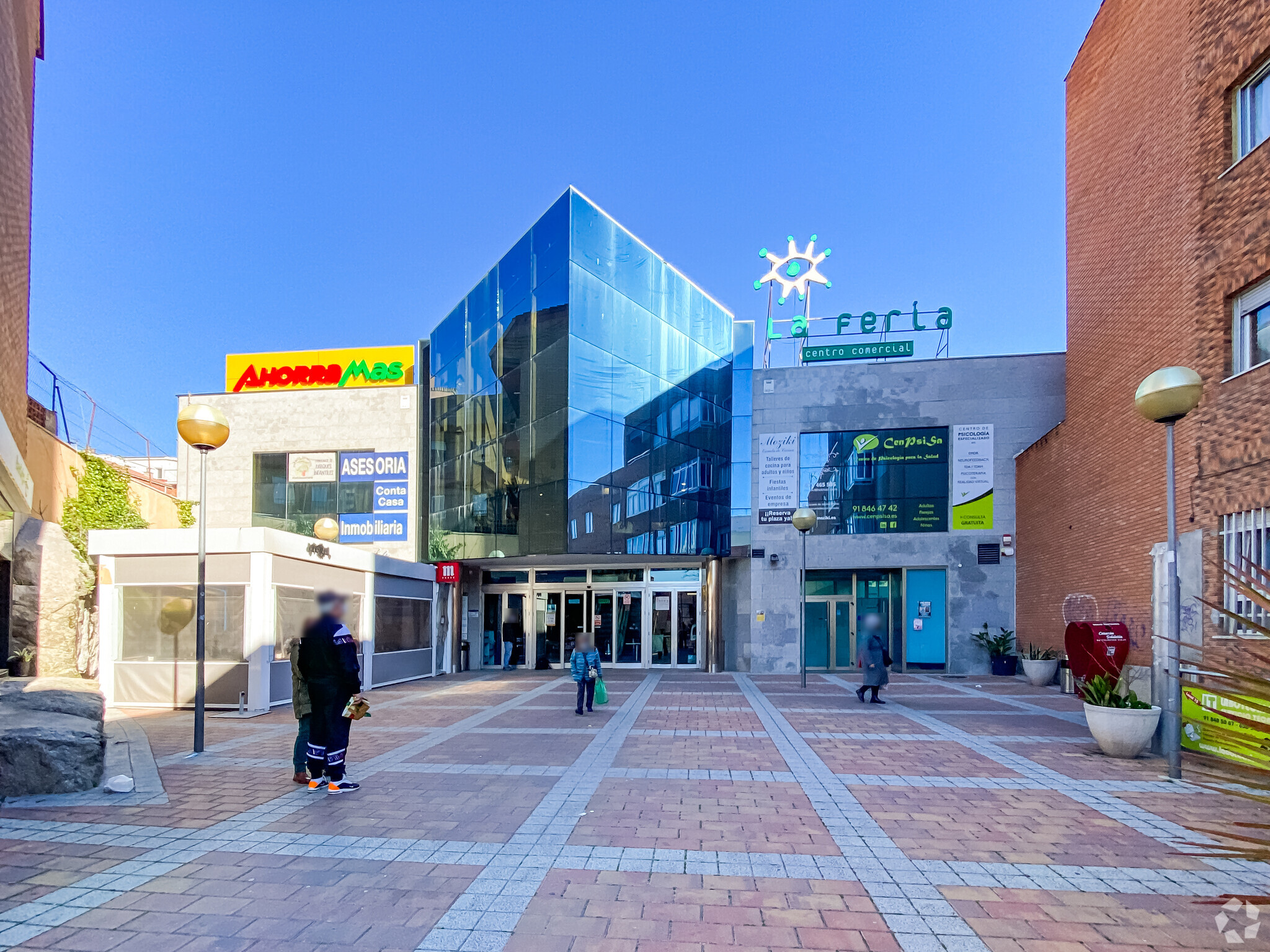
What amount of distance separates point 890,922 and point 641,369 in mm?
16225

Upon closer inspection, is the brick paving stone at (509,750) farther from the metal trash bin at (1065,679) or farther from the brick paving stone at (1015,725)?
the metal trash bin at (1065,679)

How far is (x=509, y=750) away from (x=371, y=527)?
1616 cm

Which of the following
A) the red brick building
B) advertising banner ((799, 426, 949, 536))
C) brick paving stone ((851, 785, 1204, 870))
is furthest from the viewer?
advertising banner ((799, 426, 949, 536))

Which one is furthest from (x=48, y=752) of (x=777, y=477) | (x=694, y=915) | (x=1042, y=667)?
(x=1042, y=667)

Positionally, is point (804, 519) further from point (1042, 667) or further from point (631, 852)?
point (631, 852)

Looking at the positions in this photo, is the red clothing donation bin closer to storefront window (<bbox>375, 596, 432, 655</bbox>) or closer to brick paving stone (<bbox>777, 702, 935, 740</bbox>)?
brick paving stone (<bbox>777, 702, 935, 740</bbox>)

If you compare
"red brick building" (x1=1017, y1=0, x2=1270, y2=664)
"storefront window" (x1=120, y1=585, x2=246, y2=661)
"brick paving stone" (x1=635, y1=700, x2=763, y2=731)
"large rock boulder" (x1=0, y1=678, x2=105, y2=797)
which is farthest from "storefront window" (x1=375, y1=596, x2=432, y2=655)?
"red brick building" (x1=1017, y1=0, x2=1270, y2=664)

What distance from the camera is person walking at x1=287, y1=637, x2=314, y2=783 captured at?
22.3 feet

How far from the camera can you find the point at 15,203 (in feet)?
33.9

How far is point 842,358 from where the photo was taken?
69.6 feet

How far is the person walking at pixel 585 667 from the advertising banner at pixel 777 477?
953 cm

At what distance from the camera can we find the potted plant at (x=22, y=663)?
1259 centimetres

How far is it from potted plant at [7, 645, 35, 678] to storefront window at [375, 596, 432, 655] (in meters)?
5.62

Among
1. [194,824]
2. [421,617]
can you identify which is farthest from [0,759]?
[421,617]
